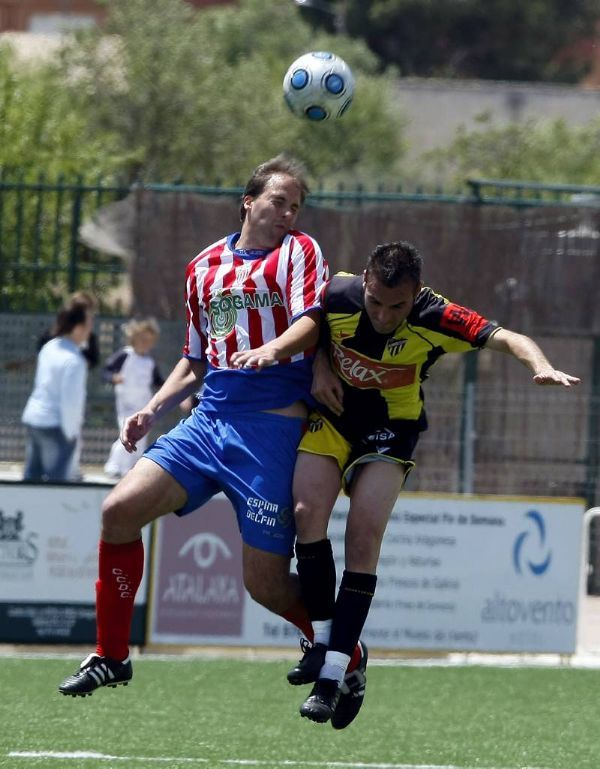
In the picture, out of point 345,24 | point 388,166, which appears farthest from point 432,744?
point 345,24

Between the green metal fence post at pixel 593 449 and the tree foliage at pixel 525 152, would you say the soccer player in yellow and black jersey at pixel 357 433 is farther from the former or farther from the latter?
the tree foliage at pixel 525 152

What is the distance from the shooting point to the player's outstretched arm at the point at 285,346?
596 centimetres

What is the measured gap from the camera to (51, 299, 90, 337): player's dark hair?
12.2 m

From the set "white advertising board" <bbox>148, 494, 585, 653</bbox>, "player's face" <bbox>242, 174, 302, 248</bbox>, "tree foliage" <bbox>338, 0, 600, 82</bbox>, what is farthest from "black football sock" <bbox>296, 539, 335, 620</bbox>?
"tree foliage" <bbox>338, 0, 600, 82</bbox>

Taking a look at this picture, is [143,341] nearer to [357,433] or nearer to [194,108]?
[357,433]

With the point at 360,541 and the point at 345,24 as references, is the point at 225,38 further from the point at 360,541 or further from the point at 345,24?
the point at 360,541

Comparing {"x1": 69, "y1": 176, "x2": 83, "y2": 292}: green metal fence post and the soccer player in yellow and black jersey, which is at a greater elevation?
{"x1": 69, "y1": 176, "x2": 83, "y2": 292}: green metal fence post

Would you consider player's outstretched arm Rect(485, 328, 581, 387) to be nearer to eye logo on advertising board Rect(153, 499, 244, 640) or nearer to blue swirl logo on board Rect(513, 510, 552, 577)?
eye logo on advertising board Rect(153, 499, 244, 640)

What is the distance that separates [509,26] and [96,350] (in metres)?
51.3

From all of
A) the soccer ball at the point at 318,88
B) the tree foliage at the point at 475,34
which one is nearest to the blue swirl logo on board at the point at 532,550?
the soccer ball at the point at 318,88

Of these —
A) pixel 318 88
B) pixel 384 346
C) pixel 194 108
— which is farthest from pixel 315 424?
pixel 194 108

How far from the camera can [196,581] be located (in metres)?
11.0

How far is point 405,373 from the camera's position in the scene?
654 cm

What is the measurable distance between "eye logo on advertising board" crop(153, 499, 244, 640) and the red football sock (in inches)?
164
